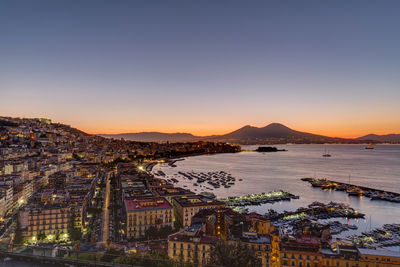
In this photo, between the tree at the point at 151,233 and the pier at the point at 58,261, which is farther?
the tree at the point at 151,233

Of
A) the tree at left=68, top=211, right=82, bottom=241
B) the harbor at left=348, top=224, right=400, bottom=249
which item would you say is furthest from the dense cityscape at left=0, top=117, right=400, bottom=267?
the harbor at left=348, top=224, right=400, bottom=249

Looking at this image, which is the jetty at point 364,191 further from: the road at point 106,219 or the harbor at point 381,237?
the road at point 106,219

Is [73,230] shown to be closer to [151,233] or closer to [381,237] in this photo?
[151,233]

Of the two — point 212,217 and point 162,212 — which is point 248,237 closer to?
point 212,217

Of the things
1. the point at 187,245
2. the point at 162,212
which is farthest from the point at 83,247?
the point at 162,212

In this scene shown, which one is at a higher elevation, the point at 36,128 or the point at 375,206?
the point at 36,128

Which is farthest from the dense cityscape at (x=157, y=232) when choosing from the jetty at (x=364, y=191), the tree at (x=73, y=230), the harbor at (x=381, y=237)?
the jetty at (x=364, y=191)

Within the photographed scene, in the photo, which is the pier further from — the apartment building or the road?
the apartment building

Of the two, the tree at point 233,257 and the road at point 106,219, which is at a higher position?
the tree at point 233,257
